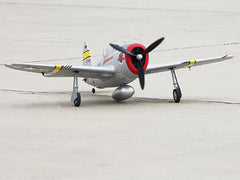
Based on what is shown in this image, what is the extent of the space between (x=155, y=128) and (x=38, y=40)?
2502cm

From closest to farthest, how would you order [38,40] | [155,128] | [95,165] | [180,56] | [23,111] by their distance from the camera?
[95,165]
[155,128]
[23,111]
[180,56]
[38,40]

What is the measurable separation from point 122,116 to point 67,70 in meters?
2.80

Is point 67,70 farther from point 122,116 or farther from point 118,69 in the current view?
point 122,116

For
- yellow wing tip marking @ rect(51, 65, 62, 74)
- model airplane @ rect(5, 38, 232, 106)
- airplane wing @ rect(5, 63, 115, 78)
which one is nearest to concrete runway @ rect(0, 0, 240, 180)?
model airplane @ rect(5, 38, 232, 106)

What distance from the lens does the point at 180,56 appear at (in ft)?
111

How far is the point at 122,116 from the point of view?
687 inches

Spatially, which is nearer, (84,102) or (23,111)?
(23,111)

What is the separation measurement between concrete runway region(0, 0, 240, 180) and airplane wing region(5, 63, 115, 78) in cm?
94

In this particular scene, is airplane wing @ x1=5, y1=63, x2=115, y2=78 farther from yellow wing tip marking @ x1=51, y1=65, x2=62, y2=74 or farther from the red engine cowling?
the red engine cowling

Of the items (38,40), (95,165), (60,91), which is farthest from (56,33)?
(95,165)

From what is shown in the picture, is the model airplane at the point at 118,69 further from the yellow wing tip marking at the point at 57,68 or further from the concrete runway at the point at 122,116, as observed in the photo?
the concrete runway at the point at 122,116

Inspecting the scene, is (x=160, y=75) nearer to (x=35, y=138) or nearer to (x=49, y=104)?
(x=49, y=104)

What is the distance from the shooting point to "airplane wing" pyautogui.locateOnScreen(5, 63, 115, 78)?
18766 millimetres

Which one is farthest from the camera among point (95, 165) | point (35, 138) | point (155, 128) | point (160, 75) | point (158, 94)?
point (160, 75)
